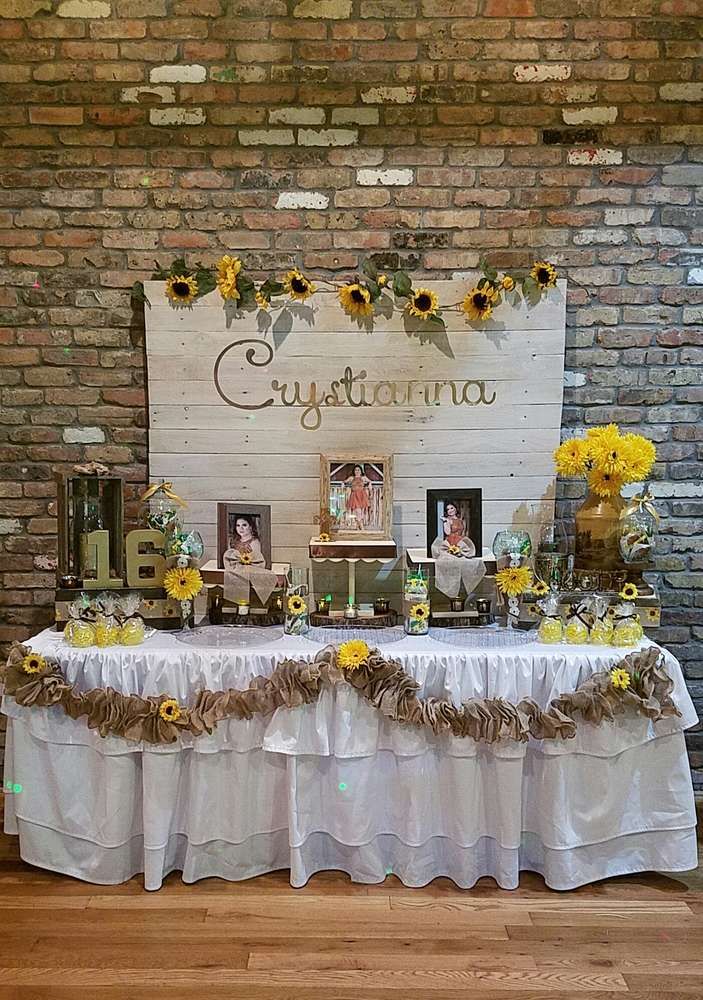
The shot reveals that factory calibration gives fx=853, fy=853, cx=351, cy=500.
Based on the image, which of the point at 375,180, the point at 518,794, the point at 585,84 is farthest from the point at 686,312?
the point at 518,794

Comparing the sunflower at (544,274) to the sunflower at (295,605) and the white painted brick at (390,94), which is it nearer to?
the white painted brick at (390,94)

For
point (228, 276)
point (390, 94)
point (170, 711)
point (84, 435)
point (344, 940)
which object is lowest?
point (344, 940)

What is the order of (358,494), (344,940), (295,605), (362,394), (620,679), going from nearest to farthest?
(344,940), (620,679), (295,605), (358,494), (362,394)

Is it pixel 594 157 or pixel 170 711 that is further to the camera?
pixel 594 157

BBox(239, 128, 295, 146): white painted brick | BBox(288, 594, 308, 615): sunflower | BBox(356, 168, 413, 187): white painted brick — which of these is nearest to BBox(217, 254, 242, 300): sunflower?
BBox(239, 128, 295, 146): white painted brick

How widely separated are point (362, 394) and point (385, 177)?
758 millimetres

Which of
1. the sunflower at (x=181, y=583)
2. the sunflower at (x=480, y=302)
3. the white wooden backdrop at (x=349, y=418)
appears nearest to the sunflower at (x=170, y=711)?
the sunflower at (x=181, y=583)

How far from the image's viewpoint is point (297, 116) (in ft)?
9.70

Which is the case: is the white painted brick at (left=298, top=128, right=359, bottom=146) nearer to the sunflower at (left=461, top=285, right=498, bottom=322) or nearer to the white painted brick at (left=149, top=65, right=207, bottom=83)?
the white painted brick at (left=149, top=65, right=207, bottom=83)

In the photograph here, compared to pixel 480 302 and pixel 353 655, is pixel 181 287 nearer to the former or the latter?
pixel 480 302

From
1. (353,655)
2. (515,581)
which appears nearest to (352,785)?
(353,655)

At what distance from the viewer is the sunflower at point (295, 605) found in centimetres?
265

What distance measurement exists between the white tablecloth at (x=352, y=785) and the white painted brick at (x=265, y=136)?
1742 mm

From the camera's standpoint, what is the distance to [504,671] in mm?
2496
